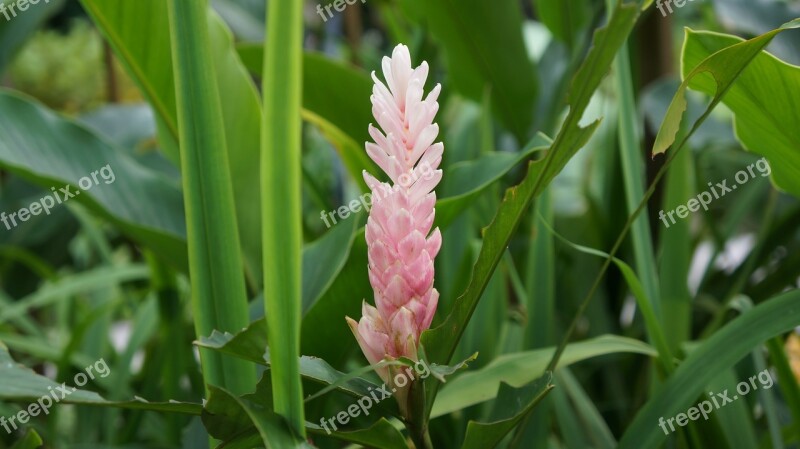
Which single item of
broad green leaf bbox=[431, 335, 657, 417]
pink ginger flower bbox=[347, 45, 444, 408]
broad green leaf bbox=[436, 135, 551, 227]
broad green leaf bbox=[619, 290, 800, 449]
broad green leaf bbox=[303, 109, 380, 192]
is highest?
broad green leaf bbox=[303, 109, 380, 192]

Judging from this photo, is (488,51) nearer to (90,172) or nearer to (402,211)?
(90,172)

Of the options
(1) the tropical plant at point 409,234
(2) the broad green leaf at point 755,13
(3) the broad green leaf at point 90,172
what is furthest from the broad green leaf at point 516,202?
(2) the broad green leaf at point 755,13

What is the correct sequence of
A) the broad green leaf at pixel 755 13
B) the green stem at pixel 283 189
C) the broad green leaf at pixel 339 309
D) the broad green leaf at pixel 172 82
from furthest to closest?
the broad green leaf at pixel 755 13
the broad green leaf at pixel 172 82
the broad green leaf at pixel 339 309
the green stem at pixel 283 189

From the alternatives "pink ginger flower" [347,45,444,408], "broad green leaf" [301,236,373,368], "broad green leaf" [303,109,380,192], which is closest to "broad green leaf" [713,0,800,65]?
"broad green leaf" [303,109,380,192]

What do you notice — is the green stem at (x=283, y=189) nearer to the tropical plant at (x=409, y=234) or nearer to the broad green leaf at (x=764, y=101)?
the tropical plant at (x=409, y=234)

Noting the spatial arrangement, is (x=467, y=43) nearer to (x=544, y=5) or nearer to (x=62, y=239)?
(x=544, y=5)

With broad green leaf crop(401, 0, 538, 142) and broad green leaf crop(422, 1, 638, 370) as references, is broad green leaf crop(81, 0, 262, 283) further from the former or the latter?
broad green leaf crop(422, 1, 638, 370)

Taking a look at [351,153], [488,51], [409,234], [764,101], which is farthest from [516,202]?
[488,51]
